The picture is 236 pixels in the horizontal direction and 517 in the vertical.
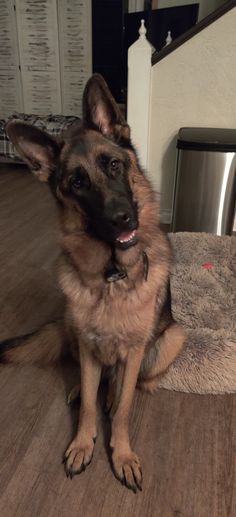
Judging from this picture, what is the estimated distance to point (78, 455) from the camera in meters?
1.21

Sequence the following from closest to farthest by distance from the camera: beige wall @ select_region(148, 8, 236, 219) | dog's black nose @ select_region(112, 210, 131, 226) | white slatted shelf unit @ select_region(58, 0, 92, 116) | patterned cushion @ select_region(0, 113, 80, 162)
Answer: dog's black nose @ select_region(112, 210, 131, 226)
beige wall @ select_region(148, 8, 236, 219)
patterned cushion @ select_region(0, 113, 80, 162)
white slatted shelf unit @ select_region(58, 0, 92, 116)

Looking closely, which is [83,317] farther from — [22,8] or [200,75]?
[22,8]

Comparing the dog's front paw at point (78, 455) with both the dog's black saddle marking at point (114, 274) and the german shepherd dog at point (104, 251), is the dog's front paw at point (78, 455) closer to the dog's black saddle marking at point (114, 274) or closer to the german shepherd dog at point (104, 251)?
the german shepherd dog at point (104, 251)

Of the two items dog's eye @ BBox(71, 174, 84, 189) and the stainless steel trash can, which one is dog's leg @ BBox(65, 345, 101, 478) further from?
the stainless steel trash can

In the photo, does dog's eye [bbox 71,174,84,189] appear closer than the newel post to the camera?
Yes

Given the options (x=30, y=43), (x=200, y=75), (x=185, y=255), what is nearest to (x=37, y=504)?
(x=185, y=255)

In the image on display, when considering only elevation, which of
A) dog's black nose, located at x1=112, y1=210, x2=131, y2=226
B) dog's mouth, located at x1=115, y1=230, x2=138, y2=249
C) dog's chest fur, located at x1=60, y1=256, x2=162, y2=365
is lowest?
dog's chest fur, located at x1=60, y1=256, x2=162, y2=365

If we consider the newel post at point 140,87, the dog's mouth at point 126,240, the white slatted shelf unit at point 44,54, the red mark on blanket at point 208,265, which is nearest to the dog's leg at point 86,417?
the dog's mouth at point 126,240

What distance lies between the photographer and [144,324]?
1.18 metres

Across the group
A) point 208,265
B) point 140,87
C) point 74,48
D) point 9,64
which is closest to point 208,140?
point 140,87

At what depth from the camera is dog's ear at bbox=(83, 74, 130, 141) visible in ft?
3.53

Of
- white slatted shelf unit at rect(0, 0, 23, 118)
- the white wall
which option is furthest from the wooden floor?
white slatted shelf unit at rect(0, 0, 23, 118)

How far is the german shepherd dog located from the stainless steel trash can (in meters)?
1.47

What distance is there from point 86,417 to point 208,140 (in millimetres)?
1978
